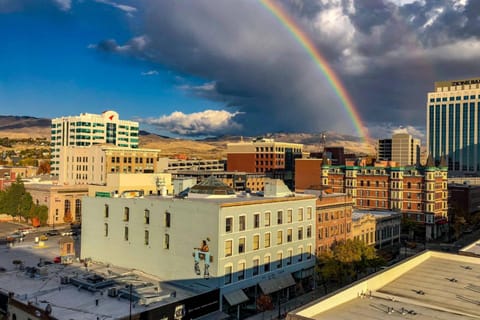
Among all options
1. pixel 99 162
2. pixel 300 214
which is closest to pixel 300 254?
pixel 300 214

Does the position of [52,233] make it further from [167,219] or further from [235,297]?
[235,297]

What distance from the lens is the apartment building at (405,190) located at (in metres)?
118

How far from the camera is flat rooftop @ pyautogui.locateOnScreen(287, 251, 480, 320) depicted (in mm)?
30016

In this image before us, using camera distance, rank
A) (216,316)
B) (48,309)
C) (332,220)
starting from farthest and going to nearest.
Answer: (332,220) < (216,316) < (48,309)

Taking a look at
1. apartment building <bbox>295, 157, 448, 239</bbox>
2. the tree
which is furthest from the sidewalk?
apartment building <bbox>295, 157, 448, 239</bbox>

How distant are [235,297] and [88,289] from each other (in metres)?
16.9

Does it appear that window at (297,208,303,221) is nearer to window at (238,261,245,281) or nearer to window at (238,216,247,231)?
window at (238,216,247,231)

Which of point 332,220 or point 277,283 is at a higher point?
point 332,220

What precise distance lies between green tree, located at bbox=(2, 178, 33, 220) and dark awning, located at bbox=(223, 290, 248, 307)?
3665 inches

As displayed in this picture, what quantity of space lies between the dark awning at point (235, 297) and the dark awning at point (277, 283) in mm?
3806

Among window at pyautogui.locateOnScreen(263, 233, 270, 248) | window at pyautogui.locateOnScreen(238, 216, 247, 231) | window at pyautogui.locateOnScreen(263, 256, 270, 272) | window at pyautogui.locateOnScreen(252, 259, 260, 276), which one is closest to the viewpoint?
window at pyautogui.locateOnScreen(238, 216, 247, 231)

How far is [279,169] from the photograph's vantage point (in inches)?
7815

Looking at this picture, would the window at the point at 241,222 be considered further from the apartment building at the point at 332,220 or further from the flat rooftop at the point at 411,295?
the apartment building at the point at 332,220

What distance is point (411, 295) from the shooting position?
3547 cm
